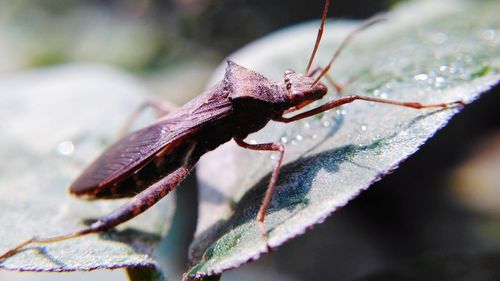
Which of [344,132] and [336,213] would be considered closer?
[344,132]

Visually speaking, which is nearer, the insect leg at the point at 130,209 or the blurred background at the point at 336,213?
the insect leg at the point at 130,209

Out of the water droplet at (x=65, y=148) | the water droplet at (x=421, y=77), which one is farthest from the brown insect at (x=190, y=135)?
the water droplet at (x=65, y=148)

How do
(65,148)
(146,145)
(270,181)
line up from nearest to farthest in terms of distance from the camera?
(270,181), (146,145), (65,148)

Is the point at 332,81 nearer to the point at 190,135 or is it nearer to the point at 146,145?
the point at 190,135

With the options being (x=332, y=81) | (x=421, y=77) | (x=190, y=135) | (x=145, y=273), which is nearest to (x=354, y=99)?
(x=421, y=77)

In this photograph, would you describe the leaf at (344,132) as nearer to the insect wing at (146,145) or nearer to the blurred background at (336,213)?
the insect wing at (146,145)

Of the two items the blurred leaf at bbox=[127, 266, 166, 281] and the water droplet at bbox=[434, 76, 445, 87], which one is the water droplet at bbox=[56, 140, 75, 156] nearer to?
the blurred leaf at bbox=[127, 266, 166, 281]
